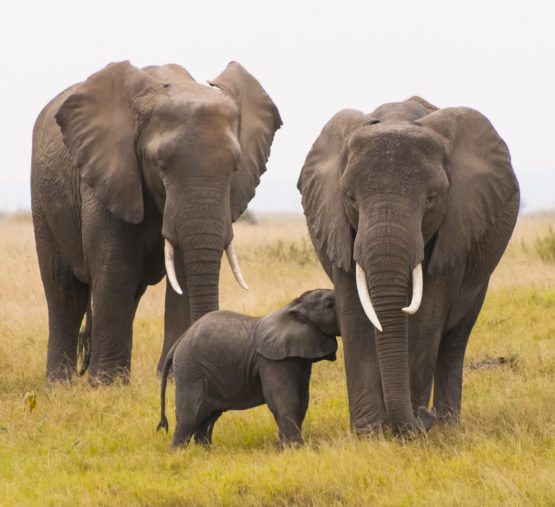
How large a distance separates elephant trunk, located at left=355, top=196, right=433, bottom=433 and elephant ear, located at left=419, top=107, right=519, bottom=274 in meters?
0.41

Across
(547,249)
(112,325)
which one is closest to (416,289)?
(112,325)

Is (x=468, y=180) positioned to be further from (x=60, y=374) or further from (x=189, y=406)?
(x=60, y=374)

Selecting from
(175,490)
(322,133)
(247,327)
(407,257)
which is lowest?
(175,490)

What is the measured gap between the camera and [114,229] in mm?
9578

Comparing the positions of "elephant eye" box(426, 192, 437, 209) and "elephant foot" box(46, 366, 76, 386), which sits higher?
"elephant eye" box(426, 192, 437, 209)

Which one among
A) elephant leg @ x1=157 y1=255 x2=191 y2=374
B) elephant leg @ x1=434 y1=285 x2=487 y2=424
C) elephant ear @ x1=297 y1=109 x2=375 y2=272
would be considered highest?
elephant ear @ x1=297 y1=109 x2=375 y2=272

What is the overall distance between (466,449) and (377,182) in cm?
167

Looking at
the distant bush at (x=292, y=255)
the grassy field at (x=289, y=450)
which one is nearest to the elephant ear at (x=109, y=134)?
the grassy field at (x=289, y=450)

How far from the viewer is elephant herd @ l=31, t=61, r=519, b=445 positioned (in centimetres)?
680

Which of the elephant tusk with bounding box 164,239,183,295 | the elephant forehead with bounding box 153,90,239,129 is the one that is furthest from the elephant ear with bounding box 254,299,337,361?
the elephant forehead with bounding box 153,90,239,129

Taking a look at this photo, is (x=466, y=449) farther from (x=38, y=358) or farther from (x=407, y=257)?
(x=38, y=358)

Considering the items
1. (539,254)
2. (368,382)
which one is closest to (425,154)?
(368,382)

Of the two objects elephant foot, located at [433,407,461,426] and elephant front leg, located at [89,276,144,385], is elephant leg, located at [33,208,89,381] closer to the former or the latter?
elephant front leg, located at [89,276,144,385]

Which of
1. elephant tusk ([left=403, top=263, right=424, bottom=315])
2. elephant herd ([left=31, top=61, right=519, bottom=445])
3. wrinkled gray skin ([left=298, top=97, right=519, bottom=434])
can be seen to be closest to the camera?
elephant tusk ([left=403, top=263, right=424, bottom=315])
